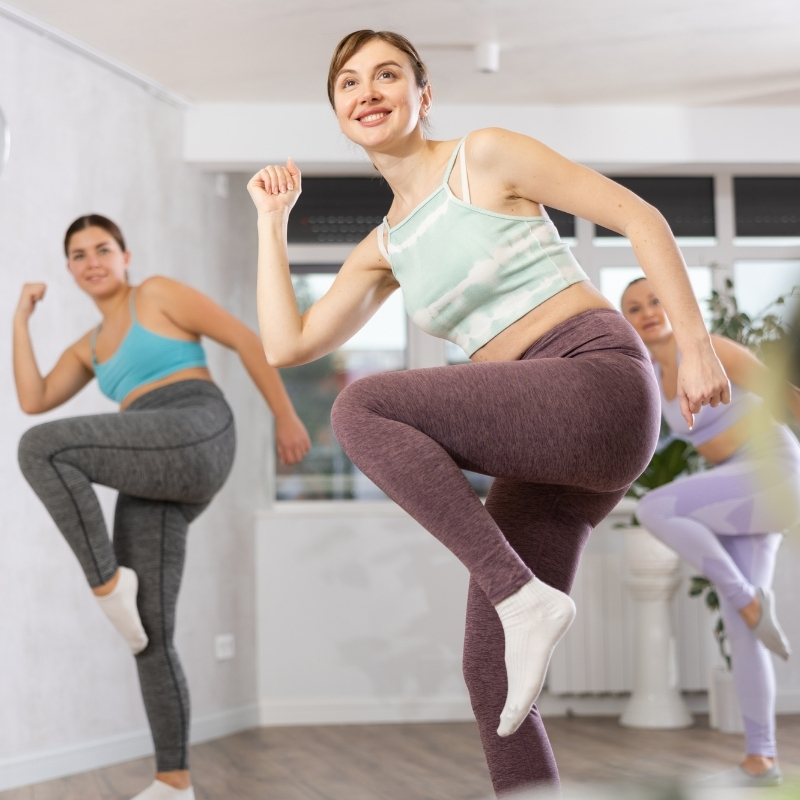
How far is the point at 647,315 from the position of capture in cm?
341

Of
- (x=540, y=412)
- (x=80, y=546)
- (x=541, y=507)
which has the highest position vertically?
(x=540, y=412)

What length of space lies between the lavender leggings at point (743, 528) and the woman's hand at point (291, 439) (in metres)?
1.16

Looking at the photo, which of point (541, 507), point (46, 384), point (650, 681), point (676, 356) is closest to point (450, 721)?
point (650, 681)

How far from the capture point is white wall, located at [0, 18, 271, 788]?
11.0 feet

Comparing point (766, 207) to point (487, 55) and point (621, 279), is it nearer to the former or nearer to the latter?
point (621, 279)

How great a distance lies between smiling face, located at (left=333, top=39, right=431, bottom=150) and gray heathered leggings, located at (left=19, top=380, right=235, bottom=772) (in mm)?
1100

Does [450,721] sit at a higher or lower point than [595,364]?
lower

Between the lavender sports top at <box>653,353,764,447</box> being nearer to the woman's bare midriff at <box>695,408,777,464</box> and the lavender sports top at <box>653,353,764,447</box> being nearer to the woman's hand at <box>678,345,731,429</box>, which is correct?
the woman's bare midriff at <box>695,408,777,464</box>

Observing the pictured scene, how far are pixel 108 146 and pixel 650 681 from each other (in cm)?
316

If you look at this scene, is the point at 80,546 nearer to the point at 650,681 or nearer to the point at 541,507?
the point at 541,507

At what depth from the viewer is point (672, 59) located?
4059mm

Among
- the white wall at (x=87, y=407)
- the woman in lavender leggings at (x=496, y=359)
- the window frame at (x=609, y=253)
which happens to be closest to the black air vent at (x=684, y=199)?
the window frame at (x=609, y=253)

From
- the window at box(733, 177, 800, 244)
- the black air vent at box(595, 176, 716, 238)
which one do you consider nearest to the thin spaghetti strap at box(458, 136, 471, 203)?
the black air vent at box(595, 176, 716, 238)

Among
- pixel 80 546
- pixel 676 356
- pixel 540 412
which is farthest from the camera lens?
pixel 676 356
